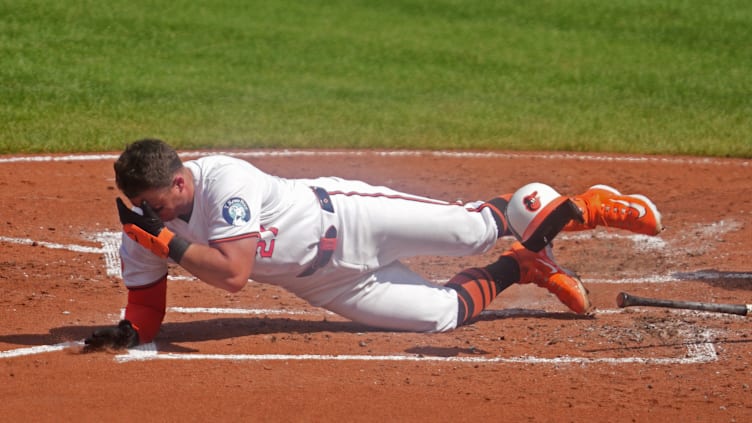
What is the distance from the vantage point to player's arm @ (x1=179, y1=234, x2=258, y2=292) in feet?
15.8

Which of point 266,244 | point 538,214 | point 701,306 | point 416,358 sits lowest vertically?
point 416,358

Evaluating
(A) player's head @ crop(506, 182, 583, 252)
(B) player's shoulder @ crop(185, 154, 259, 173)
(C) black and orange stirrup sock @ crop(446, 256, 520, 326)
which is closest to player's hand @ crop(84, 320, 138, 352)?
(B) player's shoulder @ crop(185, 154, 259, 173)

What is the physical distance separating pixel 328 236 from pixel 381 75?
7857 mm

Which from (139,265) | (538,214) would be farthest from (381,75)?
(139,265)

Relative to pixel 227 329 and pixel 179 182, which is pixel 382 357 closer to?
pixel 227 329

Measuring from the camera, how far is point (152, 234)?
477 cm

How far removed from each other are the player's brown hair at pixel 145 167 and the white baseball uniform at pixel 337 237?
272 mm

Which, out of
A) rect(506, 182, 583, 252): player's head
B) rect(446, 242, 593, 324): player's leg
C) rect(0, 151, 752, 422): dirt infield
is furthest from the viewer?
rect(446, 242, 593, 324): player's leg

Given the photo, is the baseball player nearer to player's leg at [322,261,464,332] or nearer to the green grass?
player's leg at [322,261,464,332]

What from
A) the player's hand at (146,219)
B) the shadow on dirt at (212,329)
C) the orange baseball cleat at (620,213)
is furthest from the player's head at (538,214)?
the player's hand at (146,219)

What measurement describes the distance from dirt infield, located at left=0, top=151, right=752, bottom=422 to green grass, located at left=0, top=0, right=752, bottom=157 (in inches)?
82.2

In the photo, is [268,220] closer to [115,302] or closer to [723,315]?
[115,302]

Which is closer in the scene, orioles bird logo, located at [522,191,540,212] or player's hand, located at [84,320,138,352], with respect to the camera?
player's hand, located at [84,320,138,352]

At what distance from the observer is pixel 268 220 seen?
5.11 metres
